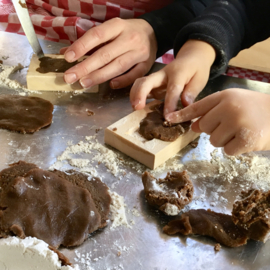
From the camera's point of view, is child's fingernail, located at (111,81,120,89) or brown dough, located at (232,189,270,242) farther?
child's fingernail, located at (111,81,120,89)

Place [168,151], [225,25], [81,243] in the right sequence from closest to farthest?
[81,243], [168,151], [225,25]

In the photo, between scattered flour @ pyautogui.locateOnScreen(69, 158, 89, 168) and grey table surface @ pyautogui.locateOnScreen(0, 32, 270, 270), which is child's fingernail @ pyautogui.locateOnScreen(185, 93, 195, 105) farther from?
scattered flour @ pyautogui.locateOnScreen(69, 158, 89, 168)

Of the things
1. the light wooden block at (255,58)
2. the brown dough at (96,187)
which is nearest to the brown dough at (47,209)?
the brown dough at (96,187)

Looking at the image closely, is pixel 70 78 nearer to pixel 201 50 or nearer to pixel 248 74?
pixel 201 50

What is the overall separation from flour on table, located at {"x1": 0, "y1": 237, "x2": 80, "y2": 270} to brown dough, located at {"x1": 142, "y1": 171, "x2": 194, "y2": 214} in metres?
0.25

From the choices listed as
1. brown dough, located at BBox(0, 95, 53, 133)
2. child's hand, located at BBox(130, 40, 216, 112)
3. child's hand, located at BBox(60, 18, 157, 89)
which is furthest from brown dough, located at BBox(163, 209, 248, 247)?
child's hand, located at BBox(60, 18, 157, 89)

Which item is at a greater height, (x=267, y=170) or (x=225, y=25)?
(x=225, y=25)

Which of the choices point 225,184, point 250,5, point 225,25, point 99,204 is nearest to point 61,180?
point 99,204

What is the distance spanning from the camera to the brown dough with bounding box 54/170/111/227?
0.71 meters

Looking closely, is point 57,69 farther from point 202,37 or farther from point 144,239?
point 144,239

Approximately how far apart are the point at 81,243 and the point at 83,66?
629 mm

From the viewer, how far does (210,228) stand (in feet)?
2.22

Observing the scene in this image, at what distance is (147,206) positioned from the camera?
746 millimetres

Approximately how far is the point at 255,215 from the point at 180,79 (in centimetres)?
48
